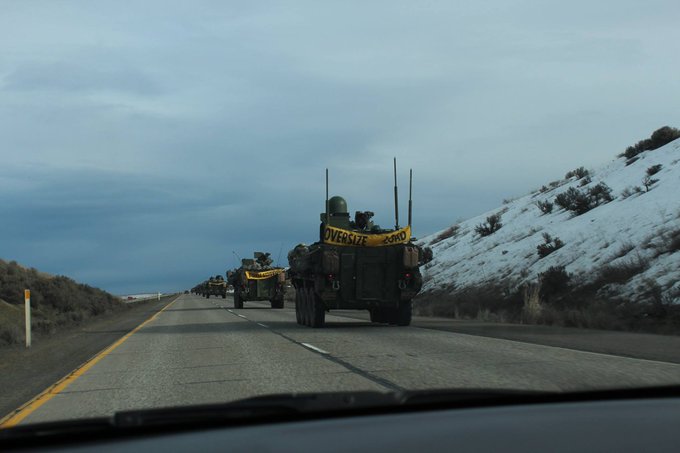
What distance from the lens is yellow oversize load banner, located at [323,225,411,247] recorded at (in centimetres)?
1861

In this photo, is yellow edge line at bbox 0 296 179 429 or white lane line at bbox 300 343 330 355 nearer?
yellow edge line at bbox 0 296 179 429

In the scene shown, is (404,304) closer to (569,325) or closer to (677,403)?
(569,325)

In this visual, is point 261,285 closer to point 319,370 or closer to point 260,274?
point 260,274

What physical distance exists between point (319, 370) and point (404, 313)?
32.7 feet

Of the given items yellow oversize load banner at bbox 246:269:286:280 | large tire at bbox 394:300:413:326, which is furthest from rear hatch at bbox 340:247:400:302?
yellow oversize load banner at bbox 246:269:286:280

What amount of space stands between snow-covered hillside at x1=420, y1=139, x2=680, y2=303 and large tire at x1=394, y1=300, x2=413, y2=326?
24.0 ft

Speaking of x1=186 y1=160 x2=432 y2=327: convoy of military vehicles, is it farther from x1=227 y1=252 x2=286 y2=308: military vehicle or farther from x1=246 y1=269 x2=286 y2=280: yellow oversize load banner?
x1=246 y1=269 x2=286 y2=280: yellow oversize load banner

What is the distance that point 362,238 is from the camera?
1880 centimetres

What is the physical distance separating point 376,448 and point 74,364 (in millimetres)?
10629

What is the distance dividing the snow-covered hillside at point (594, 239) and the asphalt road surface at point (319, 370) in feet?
33.5

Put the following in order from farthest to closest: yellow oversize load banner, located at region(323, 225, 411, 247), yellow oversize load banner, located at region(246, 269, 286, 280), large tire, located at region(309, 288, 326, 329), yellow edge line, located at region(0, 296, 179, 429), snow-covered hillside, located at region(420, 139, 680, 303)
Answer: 1. yellow oversize load banner, located at region(246, 269, 286, 280)
2. snow-covered hillside, located at region(420, 139, 680, 303)
3. large tire, located at region(309, 288, 326, 329)
4. yellow oversize load banner, located at region(323, 225, 411, 247)
5. yellow edge line, located at region(0, 296, 179, 429)

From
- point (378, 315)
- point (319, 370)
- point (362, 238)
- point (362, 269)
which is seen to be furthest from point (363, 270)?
point (319, 370)

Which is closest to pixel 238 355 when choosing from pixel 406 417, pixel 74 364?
pixel 74 364

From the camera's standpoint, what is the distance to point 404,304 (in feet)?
63.9
